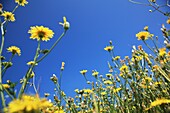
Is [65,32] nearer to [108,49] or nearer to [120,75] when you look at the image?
[120,75]

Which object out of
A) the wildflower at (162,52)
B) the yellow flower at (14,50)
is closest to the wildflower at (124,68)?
the wildflower at (162,52)

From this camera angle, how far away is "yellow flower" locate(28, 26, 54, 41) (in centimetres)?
200

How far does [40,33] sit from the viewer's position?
1998mm

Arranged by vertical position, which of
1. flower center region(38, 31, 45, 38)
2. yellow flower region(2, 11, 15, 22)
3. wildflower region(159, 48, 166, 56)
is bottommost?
wildflower region(159, 48, 166, 56)

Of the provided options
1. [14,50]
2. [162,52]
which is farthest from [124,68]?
[14,50]

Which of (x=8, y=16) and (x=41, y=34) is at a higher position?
(x=8, y=16)

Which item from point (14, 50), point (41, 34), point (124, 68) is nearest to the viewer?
point (41, 34)

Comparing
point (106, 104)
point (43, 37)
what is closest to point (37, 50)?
point (43, 37)

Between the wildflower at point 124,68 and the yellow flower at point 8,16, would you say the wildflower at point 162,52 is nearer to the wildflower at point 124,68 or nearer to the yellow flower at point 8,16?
the wildflower at point 124,68

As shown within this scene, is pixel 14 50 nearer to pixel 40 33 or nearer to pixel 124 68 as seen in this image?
pixel 40 33

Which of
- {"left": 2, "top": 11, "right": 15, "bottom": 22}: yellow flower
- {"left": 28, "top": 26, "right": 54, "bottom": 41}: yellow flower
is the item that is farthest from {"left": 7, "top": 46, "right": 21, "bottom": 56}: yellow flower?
{"left": 28, "top": 26, "right": 54, "bottom": 41}: yellow flower

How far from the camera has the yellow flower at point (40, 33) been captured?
1996mm

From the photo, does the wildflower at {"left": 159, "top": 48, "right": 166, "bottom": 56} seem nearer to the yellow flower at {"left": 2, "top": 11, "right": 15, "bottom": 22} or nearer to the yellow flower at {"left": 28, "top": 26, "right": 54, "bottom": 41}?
the yellow flower at {"left": 28, "top": 26, "right": 54, "bottom": 41}

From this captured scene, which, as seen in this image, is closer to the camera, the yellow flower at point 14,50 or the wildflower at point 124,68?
the yellow flower at point 14,50
